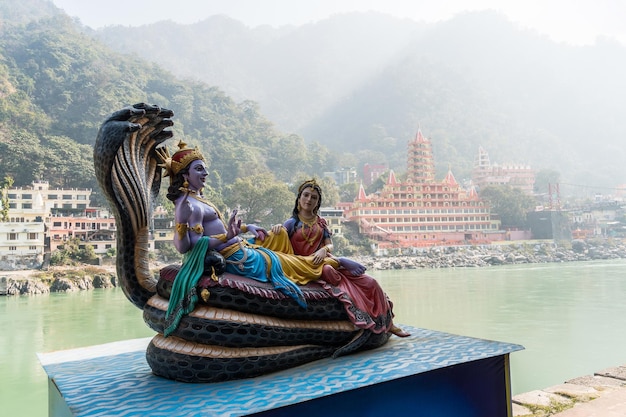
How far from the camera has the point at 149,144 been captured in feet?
10.4

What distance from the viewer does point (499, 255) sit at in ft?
93.9

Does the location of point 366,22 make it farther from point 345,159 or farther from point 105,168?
point 105,168

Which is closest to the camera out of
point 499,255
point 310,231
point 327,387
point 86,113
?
point 327,387

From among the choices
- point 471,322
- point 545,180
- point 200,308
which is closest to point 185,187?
point 200,308

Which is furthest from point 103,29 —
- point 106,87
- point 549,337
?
point 549,337

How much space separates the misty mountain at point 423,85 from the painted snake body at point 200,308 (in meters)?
42.2

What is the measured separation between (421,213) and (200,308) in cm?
2738

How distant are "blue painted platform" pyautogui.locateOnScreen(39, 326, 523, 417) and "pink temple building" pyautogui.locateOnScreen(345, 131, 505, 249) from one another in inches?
980

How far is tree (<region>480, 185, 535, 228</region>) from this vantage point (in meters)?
32.8

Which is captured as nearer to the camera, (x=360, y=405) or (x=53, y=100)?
(x=360, y=405)

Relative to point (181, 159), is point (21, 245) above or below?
below

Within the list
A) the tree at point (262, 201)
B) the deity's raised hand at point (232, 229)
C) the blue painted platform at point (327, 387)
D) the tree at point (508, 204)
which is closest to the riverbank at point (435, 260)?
the tree at point (508, 204)

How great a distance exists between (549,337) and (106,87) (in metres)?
33.2

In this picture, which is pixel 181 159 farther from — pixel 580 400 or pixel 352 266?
pixel 580 400
